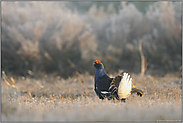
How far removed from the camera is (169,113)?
3.29 meters

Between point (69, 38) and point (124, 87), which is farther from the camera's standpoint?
point (69, 38)

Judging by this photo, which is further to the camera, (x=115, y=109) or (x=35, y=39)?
(x=35, y=39)

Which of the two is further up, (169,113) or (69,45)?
(69,45)

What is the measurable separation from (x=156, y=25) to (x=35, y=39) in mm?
5135

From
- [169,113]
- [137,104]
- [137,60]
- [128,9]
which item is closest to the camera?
[169,113]

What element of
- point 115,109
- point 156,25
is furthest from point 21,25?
point 115,109

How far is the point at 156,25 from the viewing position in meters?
9.06

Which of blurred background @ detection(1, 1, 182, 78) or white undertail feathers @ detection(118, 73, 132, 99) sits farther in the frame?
blurred background @ detection(1, 1, 182, 78)

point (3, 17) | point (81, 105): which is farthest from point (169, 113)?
point (3, 17)

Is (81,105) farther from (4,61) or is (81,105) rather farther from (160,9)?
(160,9)

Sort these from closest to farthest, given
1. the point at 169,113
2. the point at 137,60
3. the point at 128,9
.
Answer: the point at 169,113
the point at 137,60
the point at 128,9

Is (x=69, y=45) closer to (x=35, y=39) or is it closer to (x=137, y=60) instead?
(x=35, y=39)

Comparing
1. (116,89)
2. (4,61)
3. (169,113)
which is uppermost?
(4,61)

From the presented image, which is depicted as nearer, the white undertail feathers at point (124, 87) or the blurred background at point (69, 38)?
the white undertail feathers at point (124, 87)
